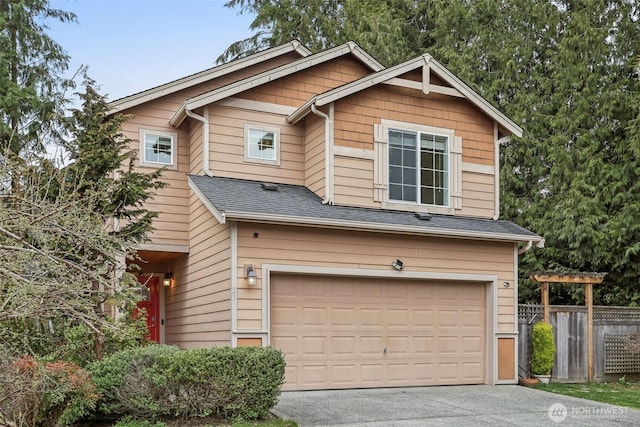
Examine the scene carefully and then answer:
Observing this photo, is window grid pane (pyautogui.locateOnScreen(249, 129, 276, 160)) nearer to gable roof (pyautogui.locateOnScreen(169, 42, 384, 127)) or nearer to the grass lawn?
gable roof (pyautogui.locateOnScreen(169, 42, 384, 127))

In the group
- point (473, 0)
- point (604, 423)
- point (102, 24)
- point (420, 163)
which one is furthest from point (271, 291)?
point (473, 0)

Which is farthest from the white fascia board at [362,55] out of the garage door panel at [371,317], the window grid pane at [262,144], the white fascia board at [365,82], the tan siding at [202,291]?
the garage door panel at [371,317]

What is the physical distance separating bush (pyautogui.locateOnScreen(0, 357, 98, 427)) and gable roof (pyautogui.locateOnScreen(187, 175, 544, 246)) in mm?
3407

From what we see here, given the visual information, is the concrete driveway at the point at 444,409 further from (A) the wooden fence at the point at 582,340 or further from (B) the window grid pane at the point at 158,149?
(B) the window grid pane at the point at 158,149

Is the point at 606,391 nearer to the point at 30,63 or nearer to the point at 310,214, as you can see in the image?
the point at 310,214

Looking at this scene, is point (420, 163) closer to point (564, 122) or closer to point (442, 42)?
point (564, 122)

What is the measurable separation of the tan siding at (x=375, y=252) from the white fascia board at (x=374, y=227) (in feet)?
0.74

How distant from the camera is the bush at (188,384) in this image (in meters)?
8.16

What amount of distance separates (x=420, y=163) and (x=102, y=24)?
994cm

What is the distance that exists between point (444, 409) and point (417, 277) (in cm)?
293

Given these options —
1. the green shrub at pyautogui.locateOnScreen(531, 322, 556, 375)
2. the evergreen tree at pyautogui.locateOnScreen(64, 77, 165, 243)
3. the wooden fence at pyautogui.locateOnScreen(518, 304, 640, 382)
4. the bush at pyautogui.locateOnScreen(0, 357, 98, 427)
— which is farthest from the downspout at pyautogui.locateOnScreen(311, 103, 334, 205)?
the bush at pyautogui.locateOnScreen(0, 357, 98, 427)

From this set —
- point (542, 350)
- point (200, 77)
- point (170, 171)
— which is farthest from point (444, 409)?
point (200, 77)

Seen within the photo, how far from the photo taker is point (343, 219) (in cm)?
1137

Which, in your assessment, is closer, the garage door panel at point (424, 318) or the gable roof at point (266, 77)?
the garage door panel at point (424, 318)
